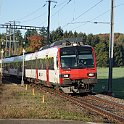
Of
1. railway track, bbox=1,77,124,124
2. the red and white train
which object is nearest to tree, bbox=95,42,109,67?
the red and white train

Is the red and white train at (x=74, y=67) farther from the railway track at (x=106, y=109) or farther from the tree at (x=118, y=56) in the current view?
the tree at (x=118, y=56)

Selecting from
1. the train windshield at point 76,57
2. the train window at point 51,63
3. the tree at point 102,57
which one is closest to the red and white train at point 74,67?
the train windshield at point 76,57

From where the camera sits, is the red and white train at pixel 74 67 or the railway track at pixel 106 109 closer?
the railway track at pixel 106 109

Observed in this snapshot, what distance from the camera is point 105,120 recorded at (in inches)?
550

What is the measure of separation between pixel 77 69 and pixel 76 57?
80 cm

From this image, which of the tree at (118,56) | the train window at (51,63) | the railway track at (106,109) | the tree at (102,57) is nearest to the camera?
the railway track at (106,109)

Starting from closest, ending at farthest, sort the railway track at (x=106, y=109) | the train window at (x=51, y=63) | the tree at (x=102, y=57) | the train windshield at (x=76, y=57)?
the railway track at (x=106, y=109)
the train windshield at (x=76, y=57)
the train window at (x=51, y=63)
the tree at (x=102, y=57)

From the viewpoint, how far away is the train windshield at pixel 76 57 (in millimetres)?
23734

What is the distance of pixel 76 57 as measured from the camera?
23.9 m

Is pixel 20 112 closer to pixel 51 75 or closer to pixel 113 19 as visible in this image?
pixel 51 75

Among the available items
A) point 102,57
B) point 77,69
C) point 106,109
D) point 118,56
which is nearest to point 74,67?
point 77,69

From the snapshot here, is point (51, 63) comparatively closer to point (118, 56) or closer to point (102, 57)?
point (102, 57)

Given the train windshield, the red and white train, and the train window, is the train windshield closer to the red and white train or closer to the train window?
the red and white train

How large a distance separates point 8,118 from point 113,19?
1558 cm
